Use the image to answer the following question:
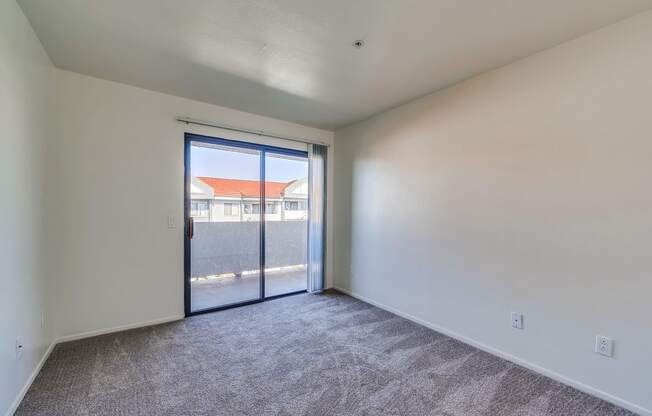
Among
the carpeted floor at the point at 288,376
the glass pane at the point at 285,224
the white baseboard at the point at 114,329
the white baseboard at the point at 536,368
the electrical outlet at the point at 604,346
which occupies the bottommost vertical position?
the carpeted floor at the point at 288,376

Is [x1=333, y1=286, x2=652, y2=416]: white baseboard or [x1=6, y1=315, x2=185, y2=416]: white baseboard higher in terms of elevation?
[x1=6, y1=315, x2=185, y2=416]: white baseboard

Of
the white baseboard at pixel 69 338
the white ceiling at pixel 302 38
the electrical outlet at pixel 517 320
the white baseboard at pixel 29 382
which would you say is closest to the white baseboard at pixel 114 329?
the white baseboard at pixel 69 338

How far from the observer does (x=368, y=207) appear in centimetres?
372

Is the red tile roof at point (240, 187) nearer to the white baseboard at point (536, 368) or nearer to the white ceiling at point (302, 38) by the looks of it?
the white ceiling at point (302, 38)

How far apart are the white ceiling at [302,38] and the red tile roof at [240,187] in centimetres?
105

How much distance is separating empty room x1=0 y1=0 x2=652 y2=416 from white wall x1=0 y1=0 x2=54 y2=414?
2 cm

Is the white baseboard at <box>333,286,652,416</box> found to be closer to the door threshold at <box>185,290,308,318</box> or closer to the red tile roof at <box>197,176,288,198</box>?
the door threshold at <box>185,290,308,318</box>

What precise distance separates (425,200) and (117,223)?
3143 mm

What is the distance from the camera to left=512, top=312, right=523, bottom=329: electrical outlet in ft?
7.39

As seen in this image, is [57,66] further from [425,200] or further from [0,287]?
[425,200]

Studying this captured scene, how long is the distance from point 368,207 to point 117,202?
9.18 feet

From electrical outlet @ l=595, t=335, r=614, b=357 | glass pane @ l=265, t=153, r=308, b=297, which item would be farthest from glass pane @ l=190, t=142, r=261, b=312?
electrical outlet @ l=595, t=335, r=614, b=357

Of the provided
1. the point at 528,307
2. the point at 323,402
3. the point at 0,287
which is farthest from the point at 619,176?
the point at 0,287

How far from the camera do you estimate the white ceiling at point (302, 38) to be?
67.6 inches
